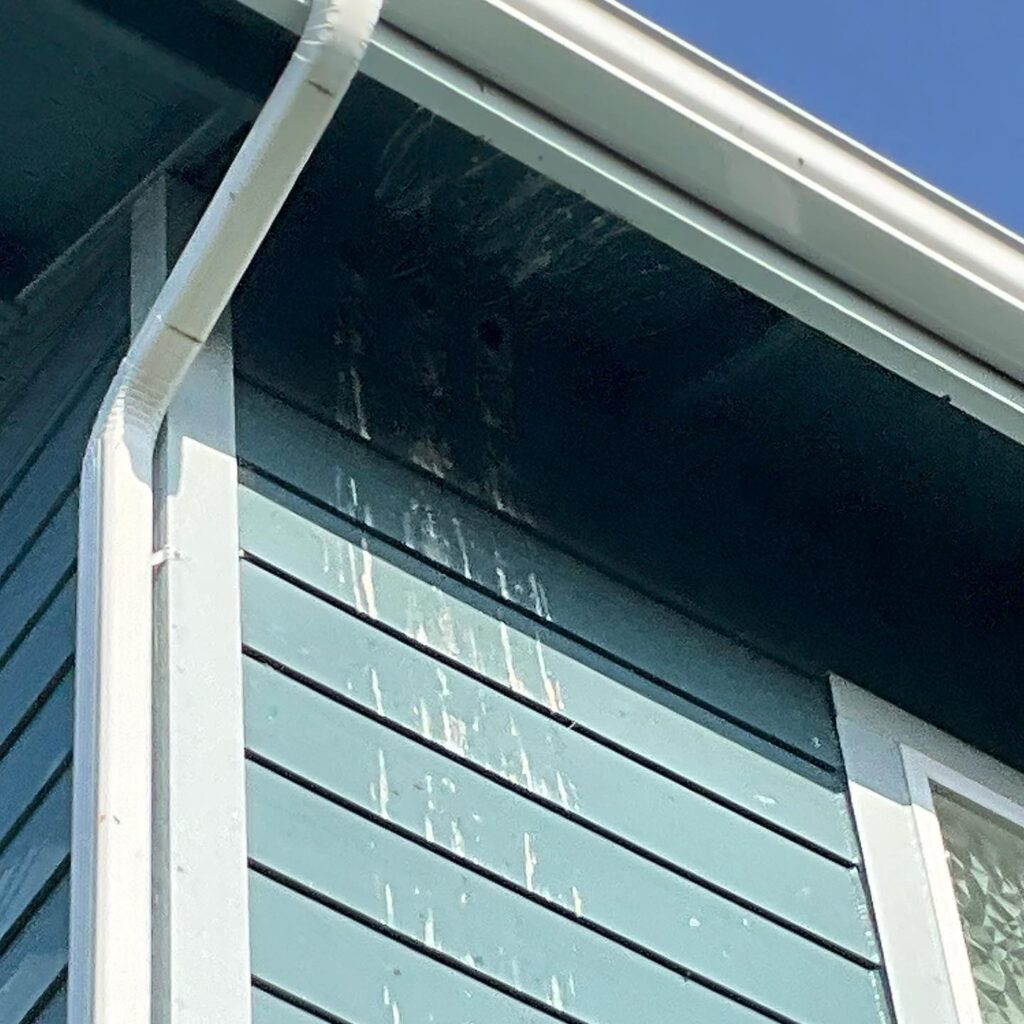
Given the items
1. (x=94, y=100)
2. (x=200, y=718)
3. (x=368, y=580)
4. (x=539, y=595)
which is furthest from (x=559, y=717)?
(x=94, y=100)

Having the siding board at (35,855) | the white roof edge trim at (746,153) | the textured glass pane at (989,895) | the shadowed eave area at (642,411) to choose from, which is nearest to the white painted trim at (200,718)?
the siding board at (35,855)

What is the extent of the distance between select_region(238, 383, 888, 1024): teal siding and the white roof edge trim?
1.67 ft

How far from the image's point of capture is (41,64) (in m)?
3.14

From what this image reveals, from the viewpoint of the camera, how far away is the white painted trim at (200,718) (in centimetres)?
251

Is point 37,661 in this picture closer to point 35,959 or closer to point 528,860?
point 35,959

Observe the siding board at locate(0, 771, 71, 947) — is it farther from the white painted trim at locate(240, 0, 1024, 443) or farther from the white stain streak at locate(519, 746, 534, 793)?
the white painted trim at locate(240, 0, 1024, 443)

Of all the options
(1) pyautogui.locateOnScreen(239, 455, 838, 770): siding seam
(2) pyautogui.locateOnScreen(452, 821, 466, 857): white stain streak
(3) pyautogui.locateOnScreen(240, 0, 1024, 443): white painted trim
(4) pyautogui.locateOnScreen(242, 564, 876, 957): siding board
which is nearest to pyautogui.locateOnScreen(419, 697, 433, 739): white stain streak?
(4) pyautogui.locateOnScreen(242, 564, 876, 957): siding board

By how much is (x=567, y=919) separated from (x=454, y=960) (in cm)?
20

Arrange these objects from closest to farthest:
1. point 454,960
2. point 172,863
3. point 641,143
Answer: point 172,863, point 454,960, point 641,143

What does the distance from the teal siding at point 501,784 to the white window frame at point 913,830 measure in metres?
0.04

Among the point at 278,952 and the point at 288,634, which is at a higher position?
the point at 288,634

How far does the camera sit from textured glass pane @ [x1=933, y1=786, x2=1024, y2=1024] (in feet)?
11.2

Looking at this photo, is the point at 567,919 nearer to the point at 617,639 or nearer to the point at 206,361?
the point at 617,639

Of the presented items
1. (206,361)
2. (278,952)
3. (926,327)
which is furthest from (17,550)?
(926,327)
